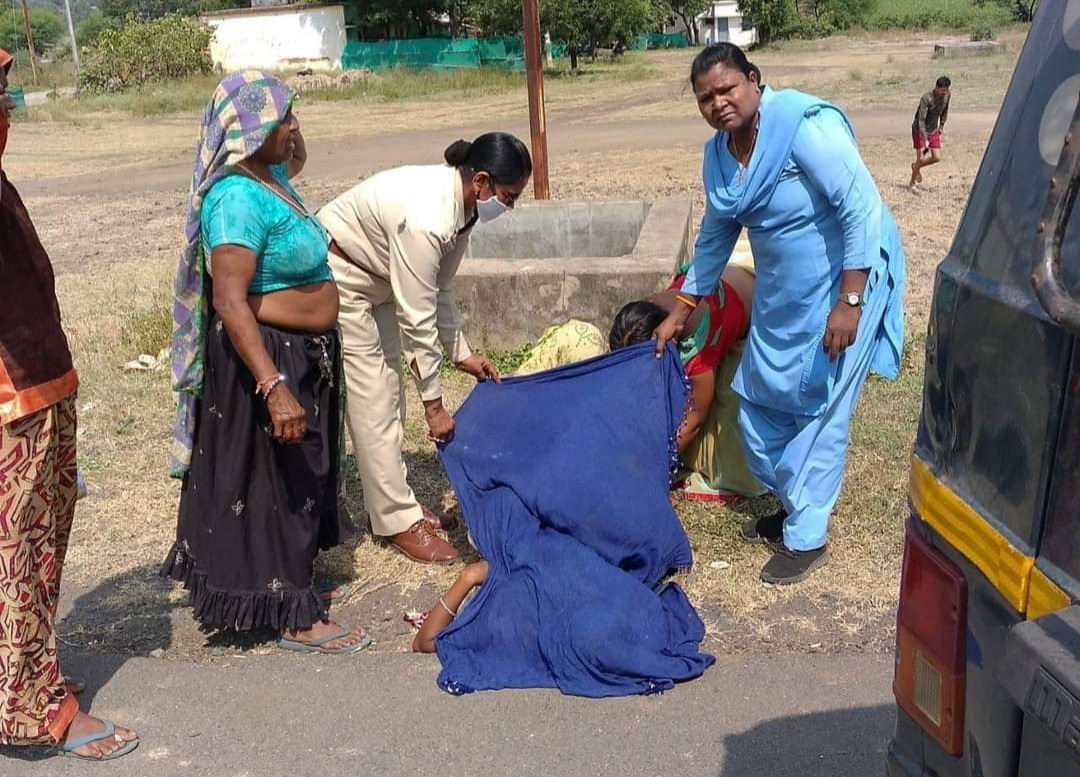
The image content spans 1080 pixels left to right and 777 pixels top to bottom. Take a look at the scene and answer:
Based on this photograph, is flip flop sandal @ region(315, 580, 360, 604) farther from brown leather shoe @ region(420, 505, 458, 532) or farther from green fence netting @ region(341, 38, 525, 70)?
green fence netting @ region(341, 38, 525, 70)

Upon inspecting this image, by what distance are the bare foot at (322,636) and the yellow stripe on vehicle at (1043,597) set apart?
96.1 inches

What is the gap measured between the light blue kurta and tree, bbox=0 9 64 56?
228ft

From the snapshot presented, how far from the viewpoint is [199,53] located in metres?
37.2

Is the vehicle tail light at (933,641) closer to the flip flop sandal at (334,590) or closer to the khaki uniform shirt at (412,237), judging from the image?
the khaki uniform shirt at (412,237)

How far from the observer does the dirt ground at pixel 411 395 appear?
11.8 feet

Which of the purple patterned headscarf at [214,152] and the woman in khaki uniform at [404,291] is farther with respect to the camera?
the woman in khaki uniform at [404,291]

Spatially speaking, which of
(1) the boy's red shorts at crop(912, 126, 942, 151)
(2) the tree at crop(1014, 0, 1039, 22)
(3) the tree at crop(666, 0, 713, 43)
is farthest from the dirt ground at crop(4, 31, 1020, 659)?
(3) the tree at crop(666, 0, 713, 43)

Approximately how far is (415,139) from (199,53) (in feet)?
69.7

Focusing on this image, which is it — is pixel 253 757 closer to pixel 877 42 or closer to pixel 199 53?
pixel 199 53

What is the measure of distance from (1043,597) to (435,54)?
4201 cm

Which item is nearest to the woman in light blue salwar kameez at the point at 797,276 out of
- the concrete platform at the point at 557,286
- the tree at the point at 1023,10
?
the concrete platform at the point at 557,286

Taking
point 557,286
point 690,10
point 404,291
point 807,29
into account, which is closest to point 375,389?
point 404,291

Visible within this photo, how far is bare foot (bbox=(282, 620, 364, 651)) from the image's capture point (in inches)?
134

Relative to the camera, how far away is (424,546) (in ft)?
13.2
